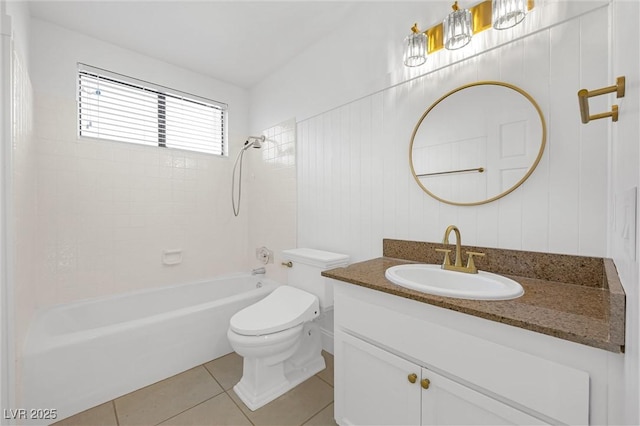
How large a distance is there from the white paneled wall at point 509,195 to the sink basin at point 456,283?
8.6 inches

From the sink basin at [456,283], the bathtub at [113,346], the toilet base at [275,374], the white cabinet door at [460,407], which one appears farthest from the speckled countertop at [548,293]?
the bathtub at [113,346]

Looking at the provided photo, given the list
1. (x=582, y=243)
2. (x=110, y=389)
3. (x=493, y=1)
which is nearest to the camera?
(x=582, y=243)

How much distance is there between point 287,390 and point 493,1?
2.28 meters

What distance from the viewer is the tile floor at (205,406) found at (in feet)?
4.51

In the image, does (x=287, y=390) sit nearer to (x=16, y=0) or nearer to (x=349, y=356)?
(x=349, y=356)

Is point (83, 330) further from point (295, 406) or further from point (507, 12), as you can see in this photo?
point (507, 12)

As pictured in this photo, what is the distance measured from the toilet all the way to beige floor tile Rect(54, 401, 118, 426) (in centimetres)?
64

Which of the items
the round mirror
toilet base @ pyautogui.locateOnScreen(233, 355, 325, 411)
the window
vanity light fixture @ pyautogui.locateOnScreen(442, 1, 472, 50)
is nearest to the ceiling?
the window

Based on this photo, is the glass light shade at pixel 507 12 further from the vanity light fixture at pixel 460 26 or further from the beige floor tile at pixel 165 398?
the beige floor tile at pixel 165 398

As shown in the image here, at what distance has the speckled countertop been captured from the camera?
630 millimetres

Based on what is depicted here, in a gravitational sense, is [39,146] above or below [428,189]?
above

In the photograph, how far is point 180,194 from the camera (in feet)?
8.21

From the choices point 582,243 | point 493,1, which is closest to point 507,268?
point 582,243

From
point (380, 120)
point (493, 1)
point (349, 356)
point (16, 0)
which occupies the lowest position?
point (349, 356)
